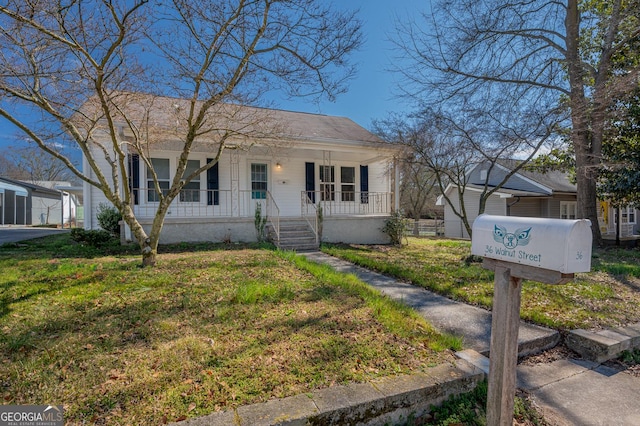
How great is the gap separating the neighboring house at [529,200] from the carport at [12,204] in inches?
1167

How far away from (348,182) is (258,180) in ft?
Result: 11.8

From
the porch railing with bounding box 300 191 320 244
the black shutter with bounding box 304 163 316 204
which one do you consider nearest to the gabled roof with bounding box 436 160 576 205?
the black shutter with bounding box 304 163 316 204

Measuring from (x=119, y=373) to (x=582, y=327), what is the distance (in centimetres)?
464

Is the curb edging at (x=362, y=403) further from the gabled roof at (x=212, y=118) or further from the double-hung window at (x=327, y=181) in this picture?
the double-hung window at (x=327, y=181)

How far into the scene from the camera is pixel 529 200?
1858 centimetres

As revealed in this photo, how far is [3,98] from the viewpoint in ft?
15.2

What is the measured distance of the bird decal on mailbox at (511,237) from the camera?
66.8 inches

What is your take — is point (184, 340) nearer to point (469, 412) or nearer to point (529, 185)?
point (469, 412)

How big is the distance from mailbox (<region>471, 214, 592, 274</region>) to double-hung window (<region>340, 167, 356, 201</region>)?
10.6 m

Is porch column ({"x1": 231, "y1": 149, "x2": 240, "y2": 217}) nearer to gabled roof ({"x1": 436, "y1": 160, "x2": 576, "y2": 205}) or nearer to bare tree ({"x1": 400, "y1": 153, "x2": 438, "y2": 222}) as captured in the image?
gabled roof ({"x1": 436, "y1": 160, "x2": 576, "y2": 205})

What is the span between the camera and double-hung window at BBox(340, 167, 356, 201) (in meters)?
12.4

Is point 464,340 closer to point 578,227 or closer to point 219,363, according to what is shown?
point 578,227

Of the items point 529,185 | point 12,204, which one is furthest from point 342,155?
point 12,204

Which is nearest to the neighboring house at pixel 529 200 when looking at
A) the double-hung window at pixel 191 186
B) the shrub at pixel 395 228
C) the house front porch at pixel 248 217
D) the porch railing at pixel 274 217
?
the shrub at pixel 395 228
